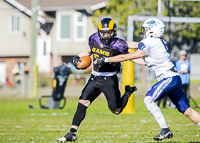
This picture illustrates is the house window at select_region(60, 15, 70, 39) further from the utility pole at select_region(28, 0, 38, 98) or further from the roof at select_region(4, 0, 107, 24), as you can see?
the utility pole at select_region(28, 0, 38, 98)

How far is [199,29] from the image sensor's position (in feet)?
67.7

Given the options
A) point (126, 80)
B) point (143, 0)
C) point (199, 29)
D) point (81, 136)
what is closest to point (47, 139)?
point (81, 136)

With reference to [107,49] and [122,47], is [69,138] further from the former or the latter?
[122,47]

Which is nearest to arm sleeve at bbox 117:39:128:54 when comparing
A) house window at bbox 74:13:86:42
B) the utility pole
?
the utility pole

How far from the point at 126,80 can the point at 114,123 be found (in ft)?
7.72

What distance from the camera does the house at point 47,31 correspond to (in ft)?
77.4

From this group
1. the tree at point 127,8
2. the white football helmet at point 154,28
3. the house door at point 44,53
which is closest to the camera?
the white football helmet at point 154,28

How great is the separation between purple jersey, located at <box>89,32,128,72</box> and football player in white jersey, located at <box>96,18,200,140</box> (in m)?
0.33

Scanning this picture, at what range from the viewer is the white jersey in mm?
5586

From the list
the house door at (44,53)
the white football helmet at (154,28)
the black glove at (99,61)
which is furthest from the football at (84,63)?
the house door at (44,53)

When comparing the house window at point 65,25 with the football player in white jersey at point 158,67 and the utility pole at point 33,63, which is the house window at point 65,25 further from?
the football player in white jersey at point 158,67

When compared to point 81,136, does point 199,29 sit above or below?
above

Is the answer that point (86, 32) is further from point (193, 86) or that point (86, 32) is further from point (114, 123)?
point (114, 123)

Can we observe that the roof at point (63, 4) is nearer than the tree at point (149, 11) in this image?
No
